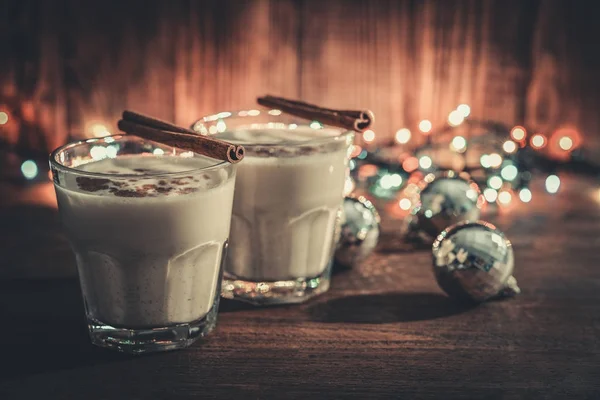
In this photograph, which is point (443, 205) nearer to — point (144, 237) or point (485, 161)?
point (485, 161)

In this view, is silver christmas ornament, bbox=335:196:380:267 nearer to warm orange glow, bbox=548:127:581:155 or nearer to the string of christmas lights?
the string of christmas lights

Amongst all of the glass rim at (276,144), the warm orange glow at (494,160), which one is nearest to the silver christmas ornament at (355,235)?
the glass rim at (276,144)

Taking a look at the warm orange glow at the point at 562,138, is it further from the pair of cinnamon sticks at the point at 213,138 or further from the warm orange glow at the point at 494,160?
the pair of cinnamon sticks at the point at 213,138

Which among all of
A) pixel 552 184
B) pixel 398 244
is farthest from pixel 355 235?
pixel 552 184

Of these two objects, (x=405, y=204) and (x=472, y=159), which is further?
(x=472, y=159)

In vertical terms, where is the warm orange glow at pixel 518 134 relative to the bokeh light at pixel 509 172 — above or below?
above

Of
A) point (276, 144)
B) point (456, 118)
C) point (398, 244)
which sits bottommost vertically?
point (398, 244)
